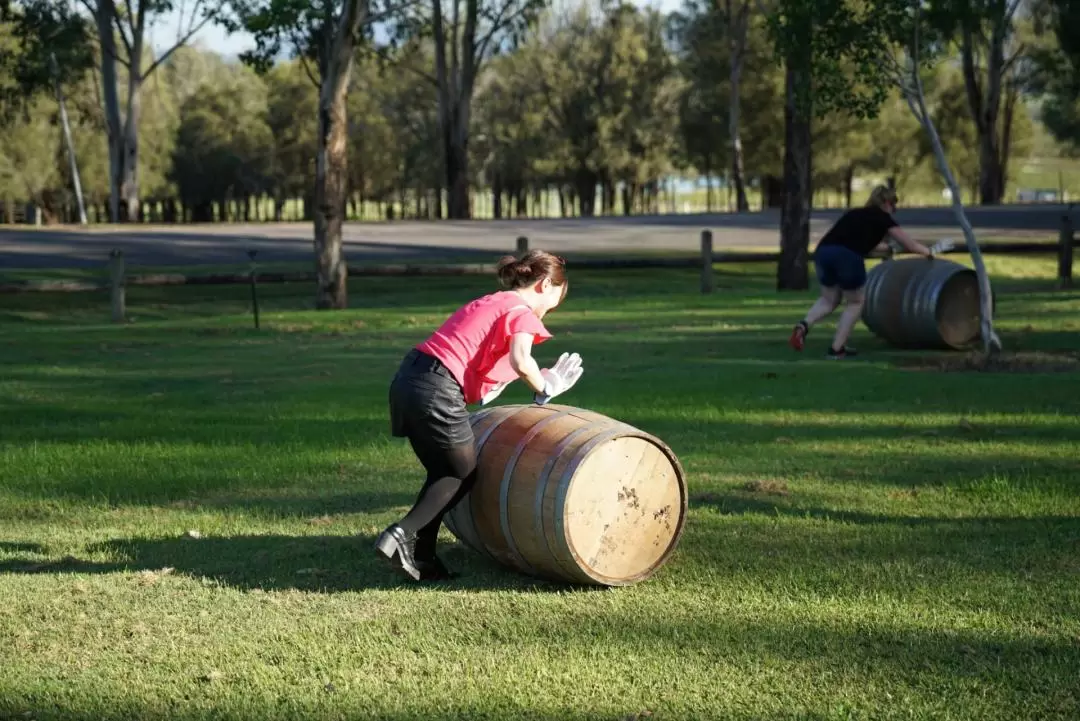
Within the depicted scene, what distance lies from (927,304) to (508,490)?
10.5m

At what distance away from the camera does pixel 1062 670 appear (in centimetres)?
529

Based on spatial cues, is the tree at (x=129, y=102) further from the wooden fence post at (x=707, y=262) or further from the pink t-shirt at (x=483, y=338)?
the pink t-shirt at (x=483, y=338)

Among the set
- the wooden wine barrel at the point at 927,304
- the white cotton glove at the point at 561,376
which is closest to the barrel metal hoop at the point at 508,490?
the white cotton glove at the point at 561,376

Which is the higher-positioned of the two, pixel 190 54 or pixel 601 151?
pixel 190 54

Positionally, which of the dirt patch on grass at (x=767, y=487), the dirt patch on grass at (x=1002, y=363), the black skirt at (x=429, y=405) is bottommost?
the dirt patch on grass at (x=767, y=487)

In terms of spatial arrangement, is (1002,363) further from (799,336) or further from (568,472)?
(568,472)

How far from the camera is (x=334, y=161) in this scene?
23.2 m

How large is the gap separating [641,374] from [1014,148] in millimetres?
90237

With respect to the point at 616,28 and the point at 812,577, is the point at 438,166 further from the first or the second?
the point at 812,577

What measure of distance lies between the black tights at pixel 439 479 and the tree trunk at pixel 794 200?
19.3m

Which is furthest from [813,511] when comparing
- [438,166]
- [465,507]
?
[438,166]

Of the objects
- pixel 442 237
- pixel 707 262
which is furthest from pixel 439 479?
pixel 442 237

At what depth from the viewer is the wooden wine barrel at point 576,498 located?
6.28 meters

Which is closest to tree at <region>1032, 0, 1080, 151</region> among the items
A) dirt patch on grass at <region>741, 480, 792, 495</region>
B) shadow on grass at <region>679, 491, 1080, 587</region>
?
dirt patch on grass at <region>741, 480, 792, 495</region>
